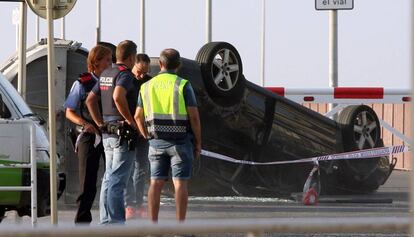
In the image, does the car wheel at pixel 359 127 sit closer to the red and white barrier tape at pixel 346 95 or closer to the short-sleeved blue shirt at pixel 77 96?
the red and white barrier tape at pixel 346 95

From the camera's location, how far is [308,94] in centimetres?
1744

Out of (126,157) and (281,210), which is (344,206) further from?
(126,157)

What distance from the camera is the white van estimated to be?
11.5 metres

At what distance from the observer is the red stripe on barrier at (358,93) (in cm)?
1722

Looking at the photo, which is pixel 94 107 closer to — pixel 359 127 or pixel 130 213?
pixel 130 213

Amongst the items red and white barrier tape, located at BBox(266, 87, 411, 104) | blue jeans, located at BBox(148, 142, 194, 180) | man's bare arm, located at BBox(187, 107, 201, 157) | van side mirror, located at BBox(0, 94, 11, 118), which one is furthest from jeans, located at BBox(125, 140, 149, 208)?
red and white barrier tape, located at BBox(266, 87, 411, 104)

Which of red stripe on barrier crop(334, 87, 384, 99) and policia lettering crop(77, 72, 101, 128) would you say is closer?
policia lettering crop(77, 72, 101, 128)

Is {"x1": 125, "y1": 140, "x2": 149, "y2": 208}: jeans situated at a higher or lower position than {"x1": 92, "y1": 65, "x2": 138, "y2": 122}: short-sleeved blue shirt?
lower

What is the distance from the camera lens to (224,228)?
4203mm

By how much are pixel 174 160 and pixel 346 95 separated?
7.27 metres

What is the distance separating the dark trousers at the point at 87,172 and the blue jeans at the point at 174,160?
0.90m

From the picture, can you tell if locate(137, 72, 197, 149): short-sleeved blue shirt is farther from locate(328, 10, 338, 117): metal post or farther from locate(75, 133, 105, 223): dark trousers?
locate(328, 10, 338, 117): metal post

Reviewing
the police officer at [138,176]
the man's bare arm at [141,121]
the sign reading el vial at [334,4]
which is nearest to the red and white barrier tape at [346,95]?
the sign reading el vial at [334,4]

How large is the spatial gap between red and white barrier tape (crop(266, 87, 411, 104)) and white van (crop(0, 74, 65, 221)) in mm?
5703
